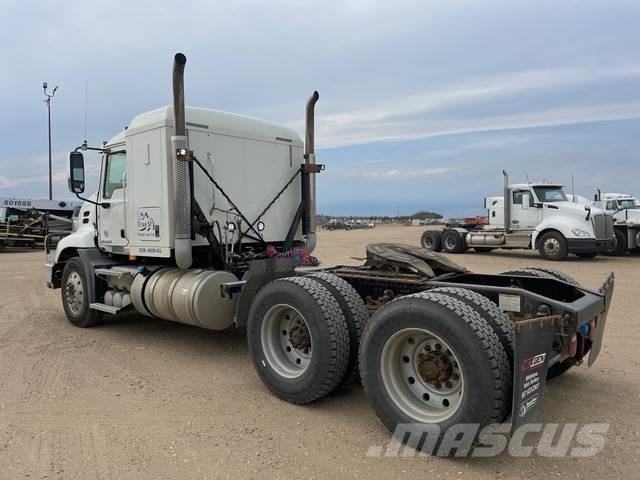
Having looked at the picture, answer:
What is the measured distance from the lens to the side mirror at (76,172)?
730cm

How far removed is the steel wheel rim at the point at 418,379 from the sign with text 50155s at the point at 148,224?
11.8 feet

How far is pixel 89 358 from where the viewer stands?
241 inches

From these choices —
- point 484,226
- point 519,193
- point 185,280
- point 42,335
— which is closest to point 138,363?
point 185,280

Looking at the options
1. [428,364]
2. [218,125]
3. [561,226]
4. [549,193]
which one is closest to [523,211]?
[549,193]

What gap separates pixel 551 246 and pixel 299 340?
49.1ft

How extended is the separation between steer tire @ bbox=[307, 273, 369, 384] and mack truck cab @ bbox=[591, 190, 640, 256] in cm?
1550

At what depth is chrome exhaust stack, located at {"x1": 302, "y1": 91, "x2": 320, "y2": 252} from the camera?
24.2 feet

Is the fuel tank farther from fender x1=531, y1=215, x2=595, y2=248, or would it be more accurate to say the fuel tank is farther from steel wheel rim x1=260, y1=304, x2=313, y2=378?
fender x1=531, y1=215, x2=595, y2=248

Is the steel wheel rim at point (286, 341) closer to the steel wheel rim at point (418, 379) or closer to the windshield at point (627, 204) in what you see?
the steel wheel rim at point (418, 379)

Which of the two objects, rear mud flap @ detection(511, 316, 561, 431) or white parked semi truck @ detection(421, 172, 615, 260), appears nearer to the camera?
rear mud flap @ detection(511, 316, 561, 431)

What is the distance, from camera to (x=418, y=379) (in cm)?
386

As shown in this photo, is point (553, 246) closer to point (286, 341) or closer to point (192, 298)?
point (192, 298)

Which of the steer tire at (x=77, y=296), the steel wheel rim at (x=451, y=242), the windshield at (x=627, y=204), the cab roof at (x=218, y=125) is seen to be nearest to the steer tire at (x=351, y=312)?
the cab roof at (x=218, y=125)

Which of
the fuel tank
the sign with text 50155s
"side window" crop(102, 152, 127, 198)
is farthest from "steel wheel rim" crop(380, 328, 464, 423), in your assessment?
"side window" crop(102, 152, 127, 198)
